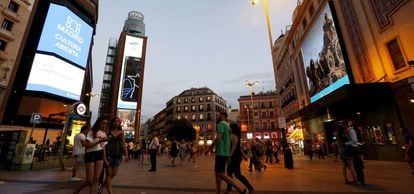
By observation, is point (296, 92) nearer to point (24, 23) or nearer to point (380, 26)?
point (380, 26)

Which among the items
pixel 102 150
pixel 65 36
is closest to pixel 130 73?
pixel 65 36

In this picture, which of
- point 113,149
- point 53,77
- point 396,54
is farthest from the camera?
point 53,77

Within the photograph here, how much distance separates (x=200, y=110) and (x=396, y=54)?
64553 mm

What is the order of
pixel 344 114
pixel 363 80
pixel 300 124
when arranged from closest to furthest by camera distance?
pixel 363 80
pixel 344 114
pixel 300 124

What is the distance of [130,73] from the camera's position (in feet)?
184

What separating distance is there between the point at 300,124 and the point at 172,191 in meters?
28.5

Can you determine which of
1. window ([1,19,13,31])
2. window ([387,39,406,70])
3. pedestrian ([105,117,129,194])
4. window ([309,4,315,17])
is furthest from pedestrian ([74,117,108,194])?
window ([1,19,13,31])

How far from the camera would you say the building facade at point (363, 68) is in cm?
1316

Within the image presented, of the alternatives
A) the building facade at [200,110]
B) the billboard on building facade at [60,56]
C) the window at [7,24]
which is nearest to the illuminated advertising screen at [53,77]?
the billboard on building facade at [60,56]

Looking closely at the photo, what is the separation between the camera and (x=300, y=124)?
30.4 metres

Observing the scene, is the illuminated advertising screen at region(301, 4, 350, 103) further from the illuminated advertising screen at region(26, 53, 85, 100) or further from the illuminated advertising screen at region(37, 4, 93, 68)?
the illuminated advertising screen at region(26, 53, 85, 100)

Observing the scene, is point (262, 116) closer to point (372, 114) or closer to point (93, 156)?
point (372, 114)

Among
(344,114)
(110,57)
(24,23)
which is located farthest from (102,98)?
(344,114)

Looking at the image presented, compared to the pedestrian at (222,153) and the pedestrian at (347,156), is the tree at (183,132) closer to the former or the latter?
the pedestrian at (347,156)
